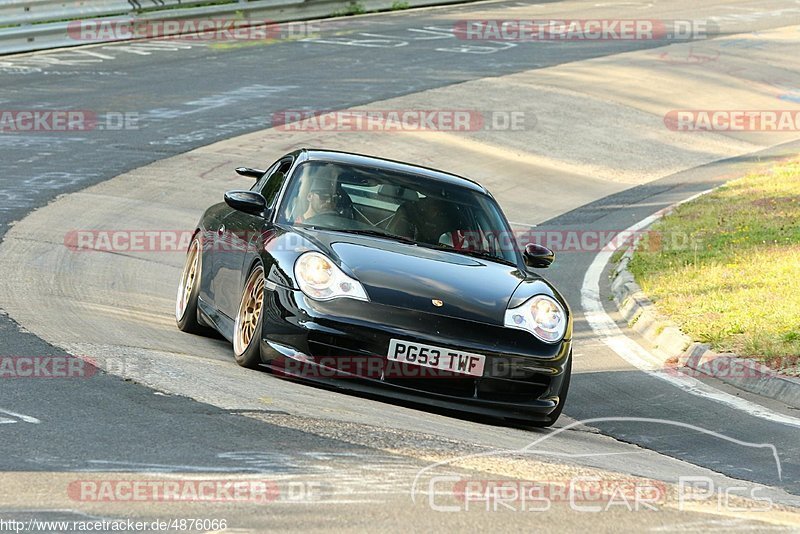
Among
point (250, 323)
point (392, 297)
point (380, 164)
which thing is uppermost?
point (380, 164)

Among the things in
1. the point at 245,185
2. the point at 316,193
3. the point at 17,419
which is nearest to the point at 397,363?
the point at 316,193

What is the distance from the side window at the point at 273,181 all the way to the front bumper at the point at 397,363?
1.70 metres

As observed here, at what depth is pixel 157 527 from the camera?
484 centimetres

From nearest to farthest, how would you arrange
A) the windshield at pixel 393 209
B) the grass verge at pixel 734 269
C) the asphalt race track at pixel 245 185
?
the asphalt race track at pixel 245 185 < the windshield at pixel 393 209 < the grass verge at pixel 734 269

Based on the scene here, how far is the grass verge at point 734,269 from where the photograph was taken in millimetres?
10930

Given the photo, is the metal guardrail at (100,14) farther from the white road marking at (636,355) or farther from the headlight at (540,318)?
the headlight at (540,318)

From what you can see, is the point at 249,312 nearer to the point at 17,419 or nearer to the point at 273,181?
the point at 273,181

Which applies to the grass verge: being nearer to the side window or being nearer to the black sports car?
the black sports car

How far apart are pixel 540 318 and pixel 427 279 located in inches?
28.1

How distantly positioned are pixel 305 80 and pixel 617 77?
7.40 metres

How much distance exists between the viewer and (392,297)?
770cm

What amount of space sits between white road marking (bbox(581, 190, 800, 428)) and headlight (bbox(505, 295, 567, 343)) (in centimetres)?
189

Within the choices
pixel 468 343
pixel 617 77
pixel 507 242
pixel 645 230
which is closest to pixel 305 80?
pixel 617 77

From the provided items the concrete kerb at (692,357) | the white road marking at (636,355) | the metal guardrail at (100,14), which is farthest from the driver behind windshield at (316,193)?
the metal guardrail at (100,14)
